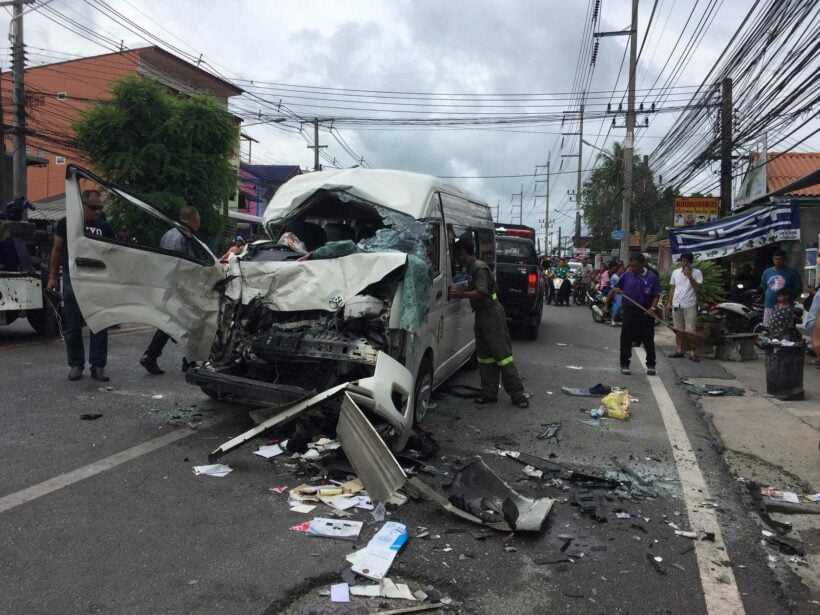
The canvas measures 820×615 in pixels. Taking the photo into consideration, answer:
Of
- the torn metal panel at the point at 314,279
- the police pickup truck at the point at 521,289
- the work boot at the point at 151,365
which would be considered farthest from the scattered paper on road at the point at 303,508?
the police pickup truck at the point at 521,289

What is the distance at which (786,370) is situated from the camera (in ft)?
24.1

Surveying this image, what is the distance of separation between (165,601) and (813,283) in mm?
14812

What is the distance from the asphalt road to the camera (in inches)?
111

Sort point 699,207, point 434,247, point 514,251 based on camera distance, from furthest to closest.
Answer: point 699,207 → point 514,251 → point 434,247

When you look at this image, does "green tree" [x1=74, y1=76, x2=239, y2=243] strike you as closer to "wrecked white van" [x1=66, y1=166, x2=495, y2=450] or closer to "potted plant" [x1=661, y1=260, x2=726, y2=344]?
"potted plant" [x1=661, y1=260, x2=726, y2=344]

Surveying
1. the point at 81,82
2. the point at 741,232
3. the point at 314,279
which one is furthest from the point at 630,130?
the point at 81,82

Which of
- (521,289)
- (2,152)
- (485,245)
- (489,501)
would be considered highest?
(2,152)

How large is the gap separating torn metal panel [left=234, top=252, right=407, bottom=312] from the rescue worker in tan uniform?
177 cm

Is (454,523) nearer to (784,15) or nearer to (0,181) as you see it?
(784,15)

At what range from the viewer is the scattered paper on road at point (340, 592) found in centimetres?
278

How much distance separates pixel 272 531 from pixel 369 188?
3.31 m

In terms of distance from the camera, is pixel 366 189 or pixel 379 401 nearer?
pixel 379 401

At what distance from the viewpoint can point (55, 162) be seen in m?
36.2

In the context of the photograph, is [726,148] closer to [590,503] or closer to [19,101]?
[590,503]
